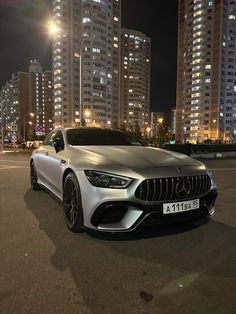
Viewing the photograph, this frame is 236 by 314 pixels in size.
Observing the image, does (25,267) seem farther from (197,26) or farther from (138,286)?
(197,26)

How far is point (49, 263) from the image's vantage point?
3.21m

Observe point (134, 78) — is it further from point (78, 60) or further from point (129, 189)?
point (129, 189)

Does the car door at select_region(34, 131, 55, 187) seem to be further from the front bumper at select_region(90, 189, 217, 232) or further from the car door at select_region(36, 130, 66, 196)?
the front bumper at select_region(90, 189, 217, 232)

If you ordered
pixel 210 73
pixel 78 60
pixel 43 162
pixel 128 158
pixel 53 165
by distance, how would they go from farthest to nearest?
pixel 210 73 → pixel 78 60 → pixel 43 162 → pixel 53 165 → pixel 128 158

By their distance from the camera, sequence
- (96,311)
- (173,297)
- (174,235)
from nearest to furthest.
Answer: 1. (96,311)
2. (173,297)
3. (174,235)

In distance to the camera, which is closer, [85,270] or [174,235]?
[85,270]

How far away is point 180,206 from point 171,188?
0.81 feet

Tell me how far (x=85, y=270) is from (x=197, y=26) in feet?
444

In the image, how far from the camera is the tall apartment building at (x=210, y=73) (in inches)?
4456

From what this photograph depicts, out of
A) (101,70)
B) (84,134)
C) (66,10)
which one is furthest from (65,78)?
(84,134)

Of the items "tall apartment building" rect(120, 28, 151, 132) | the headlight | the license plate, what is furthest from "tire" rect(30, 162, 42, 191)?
"tall apartment building" rect(120, 28, 151, 132)

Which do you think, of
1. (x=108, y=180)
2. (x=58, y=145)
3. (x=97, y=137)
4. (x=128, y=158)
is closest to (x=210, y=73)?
(x=97, y=137)

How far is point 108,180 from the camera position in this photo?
3.47 m

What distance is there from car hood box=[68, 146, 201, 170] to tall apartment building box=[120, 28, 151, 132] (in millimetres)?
143289
